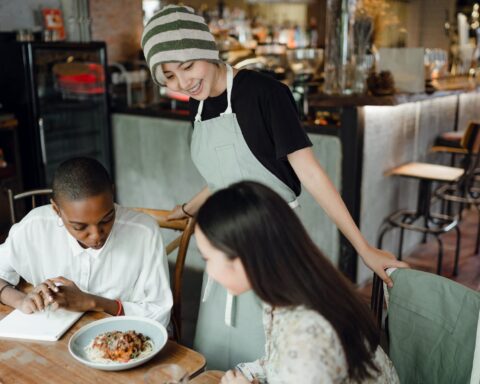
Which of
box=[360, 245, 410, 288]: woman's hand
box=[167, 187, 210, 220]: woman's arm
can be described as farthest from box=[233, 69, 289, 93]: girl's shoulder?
box=[360, 245, 410, 288]: woman's hand

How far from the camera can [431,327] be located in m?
1.39

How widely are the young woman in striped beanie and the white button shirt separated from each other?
25 centimetres

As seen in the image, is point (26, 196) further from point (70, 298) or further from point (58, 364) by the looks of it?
point (58, 364)

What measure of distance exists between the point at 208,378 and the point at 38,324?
54 cm

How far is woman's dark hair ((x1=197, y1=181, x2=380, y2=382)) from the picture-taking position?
1.02m

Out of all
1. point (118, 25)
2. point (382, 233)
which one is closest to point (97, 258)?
point (382, 233)

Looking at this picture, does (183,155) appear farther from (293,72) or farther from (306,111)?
(293,72)

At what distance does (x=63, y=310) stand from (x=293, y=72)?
16.2ft

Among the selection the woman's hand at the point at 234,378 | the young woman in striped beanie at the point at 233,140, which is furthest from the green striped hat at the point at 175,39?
the woman's hand at the point at 234,378

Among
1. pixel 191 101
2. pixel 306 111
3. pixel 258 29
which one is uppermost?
pixel 258 29

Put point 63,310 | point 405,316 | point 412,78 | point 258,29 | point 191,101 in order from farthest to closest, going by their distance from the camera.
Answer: point 258,29 < point 412,78 < point 191,101 < point 63,310 < point 405,316

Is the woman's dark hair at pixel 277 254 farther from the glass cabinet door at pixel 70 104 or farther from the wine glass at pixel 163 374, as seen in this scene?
the glass cabinet door at pixel 70 104

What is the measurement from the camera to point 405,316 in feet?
4.73

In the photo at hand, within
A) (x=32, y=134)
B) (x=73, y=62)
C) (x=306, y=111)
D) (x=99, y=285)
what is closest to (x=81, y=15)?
(x=73, y=62)
